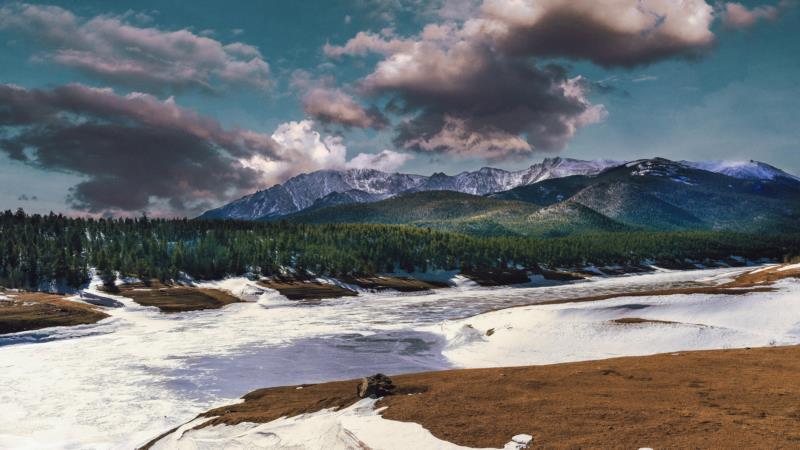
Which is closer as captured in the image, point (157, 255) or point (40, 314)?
point (40, 314)

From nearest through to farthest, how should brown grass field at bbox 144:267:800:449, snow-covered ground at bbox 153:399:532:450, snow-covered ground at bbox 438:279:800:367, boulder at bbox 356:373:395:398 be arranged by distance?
brown grass field at bbox 144:267:800:449 → snow-covered ground at bbox 153:399:532:450 → boulder at bbox 356:373:395:398 → snow-covered ground at bbox 438:279:800:367

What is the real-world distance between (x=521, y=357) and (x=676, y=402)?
29.5 meters

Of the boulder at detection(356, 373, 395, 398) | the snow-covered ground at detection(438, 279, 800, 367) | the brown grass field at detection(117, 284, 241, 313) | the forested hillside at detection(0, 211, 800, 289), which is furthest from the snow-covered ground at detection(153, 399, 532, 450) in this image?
the forested hillside at detection(0, 211, 800, 289)

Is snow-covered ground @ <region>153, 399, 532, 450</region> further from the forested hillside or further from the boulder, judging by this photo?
the forested hillside

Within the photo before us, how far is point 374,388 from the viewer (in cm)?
2933

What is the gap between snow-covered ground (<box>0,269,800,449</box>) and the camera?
3562 cm

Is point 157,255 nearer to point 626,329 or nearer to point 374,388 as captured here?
point 626,329

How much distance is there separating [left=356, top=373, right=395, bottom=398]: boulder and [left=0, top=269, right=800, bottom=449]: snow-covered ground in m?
3.41

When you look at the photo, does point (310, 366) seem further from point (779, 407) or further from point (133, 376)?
point (779, 407)

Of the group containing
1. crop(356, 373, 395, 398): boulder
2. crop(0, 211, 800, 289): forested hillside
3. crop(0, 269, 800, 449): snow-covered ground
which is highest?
crop(0, 211, 800, 289): forested hillside

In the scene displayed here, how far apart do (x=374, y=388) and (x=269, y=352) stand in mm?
34634

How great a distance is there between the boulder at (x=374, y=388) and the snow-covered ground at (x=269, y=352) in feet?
11.2

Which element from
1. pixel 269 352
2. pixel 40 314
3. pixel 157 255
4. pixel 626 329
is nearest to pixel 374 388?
pixel 269 352

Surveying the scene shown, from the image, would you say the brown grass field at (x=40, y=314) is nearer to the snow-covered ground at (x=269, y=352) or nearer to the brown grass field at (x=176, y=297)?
the snow-covered ground at (x=269, y=352)
